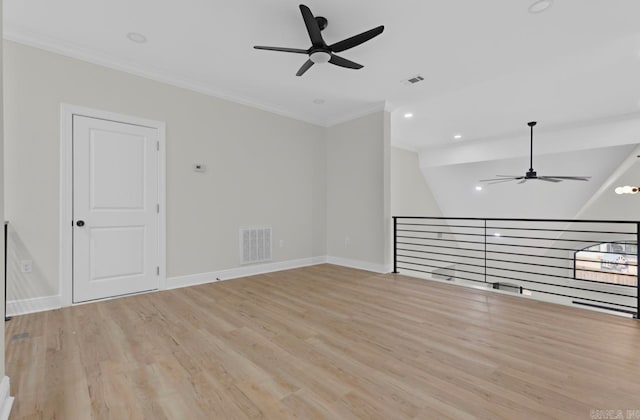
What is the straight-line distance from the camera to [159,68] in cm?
356

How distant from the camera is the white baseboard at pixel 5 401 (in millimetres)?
1359

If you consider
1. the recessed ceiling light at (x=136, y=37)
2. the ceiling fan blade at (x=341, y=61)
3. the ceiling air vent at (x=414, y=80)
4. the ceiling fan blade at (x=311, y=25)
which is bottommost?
the ceiling fan blade at (x=341, y=61)

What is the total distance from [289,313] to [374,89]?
3.26 meters

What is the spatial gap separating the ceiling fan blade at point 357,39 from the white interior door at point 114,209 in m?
2.58

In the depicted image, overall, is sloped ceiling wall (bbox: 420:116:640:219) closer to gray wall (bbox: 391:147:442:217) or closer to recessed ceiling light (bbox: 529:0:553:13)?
gray wall (bbox: 391:147:442:217)

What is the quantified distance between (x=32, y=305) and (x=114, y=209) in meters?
1.18

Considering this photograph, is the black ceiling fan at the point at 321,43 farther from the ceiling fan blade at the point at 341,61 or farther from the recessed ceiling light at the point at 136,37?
the recessed ceiling light at the point at 136,37

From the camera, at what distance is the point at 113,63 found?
11.0 feet

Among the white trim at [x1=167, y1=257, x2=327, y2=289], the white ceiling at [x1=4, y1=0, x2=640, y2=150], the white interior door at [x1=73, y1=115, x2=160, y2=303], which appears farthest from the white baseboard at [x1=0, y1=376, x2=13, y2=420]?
the white ceiling at [x1=4, y1=0, x2=640, y2=150]

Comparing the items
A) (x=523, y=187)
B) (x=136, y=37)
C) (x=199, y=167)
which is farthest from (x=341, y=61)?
(x=523, y=187)

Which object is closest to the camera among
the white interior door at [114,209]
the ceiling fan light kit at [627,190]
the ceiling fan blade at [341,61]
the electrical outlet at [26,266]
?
the ceiling fan blade at [341,61]

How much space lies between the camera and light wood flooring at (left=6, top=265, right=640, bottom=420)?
1.51m

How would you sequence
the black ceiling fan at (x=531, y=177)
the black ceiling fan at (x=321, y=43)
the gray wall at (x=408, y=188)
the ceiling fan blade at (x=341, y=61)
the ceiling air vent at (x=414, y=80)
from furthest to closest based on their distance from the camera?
1. the gray wall at (x=408, y=188)
2. the black ceiling fan at (x=531, y=177)
3. the ceiling air vent at (x=414, y=80)
4. the ceiling fan blade at (x=341, y=61)
5. the black ceiling fan at (x=321, y=43)

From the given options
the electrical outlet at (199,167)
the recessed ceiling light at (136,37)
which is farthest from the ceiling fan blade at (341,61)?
the electrical outlet at (199,167)
